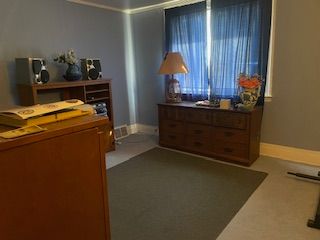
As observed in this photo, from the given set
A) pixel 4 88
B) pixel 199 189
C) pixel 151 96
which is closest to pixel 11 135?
pixel 199 189

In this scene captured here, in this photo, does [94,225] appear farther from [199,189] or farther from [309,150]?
[309,150]

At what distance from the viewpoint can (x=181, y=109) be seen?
3584mm

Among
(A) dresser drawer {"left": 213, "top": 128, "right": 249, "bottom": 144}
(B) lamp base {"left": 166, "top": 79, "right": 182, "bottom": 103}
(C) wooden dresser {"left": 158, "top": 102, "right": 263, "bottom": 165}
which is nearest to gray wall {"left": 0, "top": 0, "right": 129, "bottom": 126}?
(B) lamp base {"left": 166, "top": 79, "right": 182, "bottom": 103}

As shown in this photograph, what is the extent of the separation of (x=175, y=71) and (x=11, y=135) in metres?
3.09

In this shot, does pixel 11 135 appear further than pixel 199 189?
No

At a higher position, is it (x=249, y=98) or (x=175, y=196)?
(x=249, y=98)

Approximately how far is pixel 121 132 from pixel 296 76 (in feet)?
9.48

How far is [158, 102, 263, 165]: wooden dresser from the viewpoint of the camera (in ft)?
10.1

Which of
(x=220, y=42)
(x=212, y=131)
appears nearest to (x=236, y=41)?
(x=220, y=42)

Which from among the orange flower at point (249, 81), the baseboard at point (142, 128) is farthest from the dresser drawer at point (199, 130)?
the baseboard at point (142, 128)

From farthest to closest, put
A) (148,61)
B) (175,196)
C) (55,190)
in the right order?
(148,61) < (175,196) < (55,190)

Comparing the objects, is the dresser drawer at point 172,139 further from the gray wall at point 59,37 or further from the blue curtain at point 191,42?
the gray wall at point 59,37

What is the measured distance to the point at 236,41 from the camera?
3324 mm

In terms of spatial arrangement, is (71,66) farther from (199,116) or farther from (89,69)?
(199,116)
